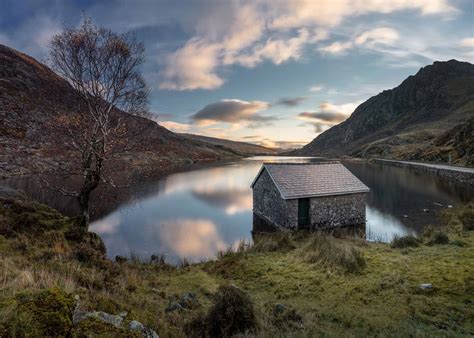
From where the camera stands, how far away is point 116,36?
53.5 feet

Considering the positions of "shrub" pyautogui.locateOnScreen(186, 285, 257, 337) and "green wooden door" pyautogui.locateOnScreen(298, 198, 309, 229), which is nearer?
"shrub" pyautogui.locateOnScreen(186, 285, 257, 337)

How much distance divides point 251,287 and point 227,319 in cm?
515

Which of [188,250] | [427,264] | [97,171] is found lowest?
[188,250]

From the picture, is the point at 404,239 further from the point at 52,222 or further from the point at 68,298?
the point at 52,222

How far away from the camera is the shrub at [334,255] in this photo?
1209 centimetres

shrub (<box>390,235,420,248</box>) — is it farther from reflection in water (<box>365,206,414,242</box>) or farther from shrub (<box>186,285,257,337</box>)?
shrub (<box>186,285,257,337</box>)

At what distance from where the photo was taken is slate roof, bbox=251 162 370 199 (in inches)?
880

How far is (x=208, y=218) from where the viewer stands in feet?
88.6

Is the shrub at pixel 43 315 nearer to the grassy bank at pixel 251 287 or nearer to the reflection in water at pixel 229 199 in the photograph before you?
the grassy bank at pixel 251 287

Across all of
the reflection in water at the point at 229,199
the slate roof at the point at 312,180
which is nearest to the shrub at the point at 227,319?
the slate roof at the point at 312,180

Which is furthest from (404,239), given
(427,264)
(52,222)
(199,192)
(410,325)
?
(199,192)

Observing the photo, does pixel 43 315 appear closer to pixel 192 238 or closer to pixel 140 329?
pixel 140 329

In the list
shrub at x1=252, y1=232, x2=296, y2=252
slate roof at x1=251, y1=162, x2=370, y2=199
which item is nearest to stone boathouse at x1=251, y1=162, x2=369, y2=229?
slate roof at x1=251, y1=162, x2=370, y2=199

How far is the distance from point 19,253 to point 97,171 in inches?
266
